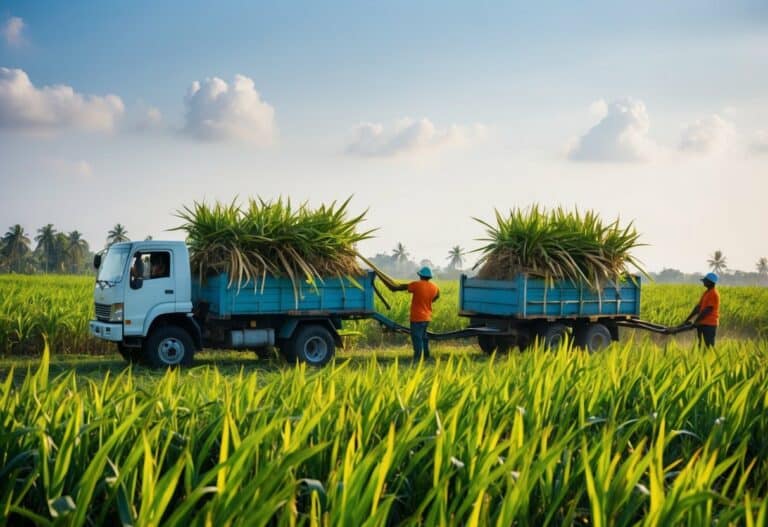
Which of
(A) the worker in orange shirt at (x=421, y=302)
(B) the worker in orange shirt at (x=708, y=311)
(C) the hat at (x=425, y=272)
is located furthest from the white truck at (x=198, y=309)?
(B) the worker in orange shirt at (x=708, y=311)

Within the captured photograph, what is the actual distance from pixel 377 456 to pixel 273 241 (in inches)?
423

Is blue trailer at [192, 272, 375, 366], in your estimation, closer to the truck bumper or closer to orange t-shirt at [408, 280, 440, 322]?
orange t-shirt at [408, 280, 440, 322]

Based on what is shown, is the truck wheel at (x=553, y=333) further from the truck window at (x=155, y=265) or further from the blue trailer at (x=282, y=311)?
the truck window at (x=155, y=265)

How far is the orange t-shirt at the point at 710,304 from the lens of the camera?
50.6 ft

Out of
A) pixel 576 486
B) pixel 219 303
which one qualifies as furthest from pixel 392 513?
pixel 219 303

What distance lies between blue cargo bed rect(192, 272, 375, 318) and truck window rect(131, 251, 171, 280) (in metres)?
0.86

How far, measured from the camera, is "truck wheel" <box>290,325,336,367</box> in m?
14.5


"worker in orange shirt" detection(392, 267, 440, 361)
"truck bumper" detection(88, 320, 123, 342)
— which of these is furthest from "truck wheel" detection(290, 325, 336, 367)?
"truck bumper" detection(88, 320, 123, 342)

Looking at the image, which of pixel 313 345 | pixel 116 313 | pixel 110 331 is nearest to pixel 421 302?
pixel 313 345

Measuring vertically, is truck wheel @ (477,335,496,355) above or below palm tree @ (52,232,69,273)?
below

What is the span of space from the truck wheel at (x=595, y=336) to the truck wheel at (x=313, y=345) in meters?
5.19

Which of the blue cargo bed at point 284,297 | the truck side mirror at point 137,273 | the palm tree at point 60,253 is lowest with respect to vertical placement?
the blue cargo bed at point 284,297

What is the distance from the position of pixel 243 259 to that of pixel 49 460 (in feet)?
32.5

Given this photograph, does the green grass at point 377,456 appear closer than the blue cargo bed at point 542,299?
Yes
